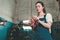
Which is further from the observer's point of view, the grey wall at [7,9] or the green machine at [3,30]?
the grey wall at [7,9]

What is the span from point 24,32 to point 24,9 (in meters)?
1.09

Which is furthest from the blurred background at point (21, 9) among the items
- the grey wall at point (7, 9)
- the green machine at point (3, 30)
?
the green machine at point (3, 30)

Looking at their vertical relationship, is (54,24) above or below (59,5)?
below

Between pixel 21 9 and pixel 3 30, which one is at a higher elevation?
pixel 21 9

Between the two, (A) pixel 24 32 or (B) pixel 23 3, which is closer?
(A) pixel 24 32

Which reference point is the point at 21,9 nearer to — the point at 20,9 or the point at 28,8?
the point at 20,9

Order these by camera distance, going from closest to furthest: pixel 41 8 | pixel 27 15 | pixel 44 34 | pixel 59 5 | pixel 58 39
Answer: pixel 44 34 < pixel 41 8 < pixel 58 39 < pixel 59 5 < pixel 27 15

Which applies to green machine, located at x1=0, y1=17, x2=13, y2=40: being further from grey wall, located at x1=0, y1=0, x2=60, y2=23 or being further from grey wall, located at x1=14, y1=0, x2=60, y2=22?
grey wall, located at x1=14, y1=0, x2=60, y2=22

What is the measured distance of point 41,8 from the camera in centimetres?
238

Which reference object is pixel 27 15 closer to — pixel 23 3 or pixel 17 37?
pixel 23 3

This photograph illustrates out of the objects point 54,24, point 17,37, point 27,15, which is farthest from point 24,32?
point 27,15

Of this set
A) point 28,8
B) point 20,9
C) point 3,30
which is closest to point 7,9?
point 20,9

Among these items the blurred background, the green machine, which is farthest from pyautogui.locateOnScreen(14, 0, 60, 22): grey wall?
the green machine

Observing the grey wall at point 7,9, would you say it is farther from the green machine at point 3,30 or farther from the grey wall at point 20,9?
the green machine at point 3,30
